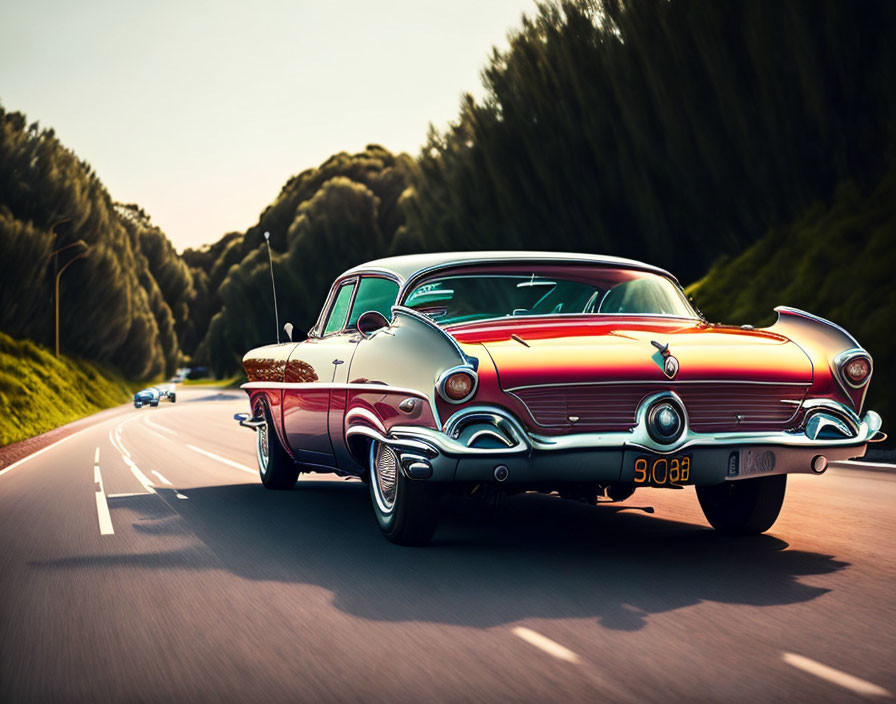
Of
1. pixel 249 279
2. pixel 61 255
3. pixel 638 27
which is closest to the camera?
pixel 638 27

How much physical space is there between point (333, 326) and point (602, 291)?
237 centimetres

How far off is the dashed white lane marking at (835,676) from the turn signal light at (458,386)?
221 cm

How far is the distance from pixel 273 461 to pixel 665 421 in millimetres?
5326

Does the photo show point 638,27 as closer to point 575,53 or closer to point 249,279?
point 575,53

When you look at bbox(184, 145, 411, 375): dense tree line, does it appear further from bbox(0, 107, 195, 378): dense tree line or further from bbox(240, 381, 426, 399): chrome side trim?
bbox(240, 381, 426, 399): chrome side trim

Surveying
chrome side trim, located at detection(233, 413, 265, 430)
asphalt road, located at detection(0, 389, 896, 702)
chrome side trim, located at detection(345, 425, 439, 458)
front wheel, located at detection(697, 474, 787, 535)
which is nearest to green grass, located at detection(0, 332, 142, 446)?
chrome side trim, located at detection(233, 413, 265, 430)

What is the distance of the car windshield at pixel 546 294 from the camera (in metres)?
7.35

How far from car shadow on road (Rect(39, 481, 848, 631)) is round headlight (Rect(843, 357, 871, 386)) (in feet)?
3.50

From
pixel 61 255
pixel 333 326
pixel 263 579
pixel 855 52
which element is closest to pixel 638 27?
pixel 855 52

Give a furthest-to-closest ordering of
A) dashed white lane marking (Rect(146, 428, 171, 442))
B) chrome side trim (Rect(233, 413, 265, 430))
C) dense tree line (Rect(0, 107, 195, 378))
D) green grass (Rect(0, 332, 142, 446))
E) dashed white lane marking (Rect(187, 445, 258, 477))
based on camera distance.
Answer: dense tree line (Rect(0, 107, 195, 378)) < green grass (Rect(0, 332, 142, 446)) < dashed white lane marking (Rect(146, 428, 171, 442)) < dashed white lane marking (Rect(187, 445, 258, 477)) < chrome side trim (Rect(233, 413, 265, 430))

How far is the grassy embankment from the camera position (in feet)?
58.2

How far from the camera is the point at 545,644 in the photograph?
15.0ft

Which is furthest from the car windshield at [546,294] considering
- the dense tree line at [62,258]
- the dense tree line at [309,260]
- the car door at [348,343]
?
the dense tree line at [309,260]

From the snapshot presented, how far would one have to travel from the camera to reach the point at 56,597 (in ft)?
19.2
